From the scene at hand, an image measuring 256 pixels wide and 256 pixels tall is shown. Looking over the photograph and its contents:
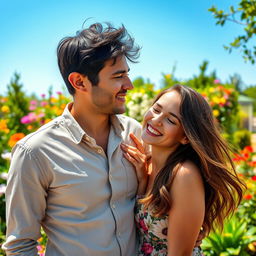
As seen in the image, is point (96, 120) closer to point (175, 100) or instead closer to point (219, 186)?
point (175, 100)

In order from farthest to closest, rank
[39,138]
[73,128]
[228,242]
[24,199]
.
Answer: [228,242], [73,128], [39,138], [24,199]

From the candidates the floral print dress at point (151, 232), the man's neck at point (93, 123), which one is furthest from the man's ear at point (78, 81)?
the floral print dress at point (151, 232)

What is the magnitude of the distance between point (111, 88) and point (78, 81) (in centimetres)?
24

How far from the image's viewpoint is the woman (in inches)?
81.7

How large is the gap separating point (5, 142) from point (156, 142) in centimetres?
477

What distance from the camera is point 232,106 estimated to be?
8258 millimetres

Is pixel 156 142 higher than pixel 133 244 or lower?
higher

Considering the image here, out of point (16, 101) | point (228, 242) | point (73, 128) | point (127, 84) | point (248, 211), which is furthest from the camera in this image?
point (16, 101)

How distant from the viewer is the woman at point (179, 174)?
2074 millimetres

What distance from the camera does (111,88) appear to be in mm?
2293

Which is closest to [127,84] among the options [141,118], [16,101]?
[141,118]

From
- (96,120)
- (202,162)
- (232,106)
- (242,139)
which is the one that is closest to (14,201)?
(96,120)

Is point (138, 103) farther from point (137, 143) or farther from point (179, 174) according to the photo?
point (179, 174)

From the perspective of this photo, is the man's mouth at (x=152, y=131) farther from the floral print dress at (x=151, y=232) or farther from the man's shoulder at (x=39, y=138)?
the man's shoulder at (x=39, y=138)
